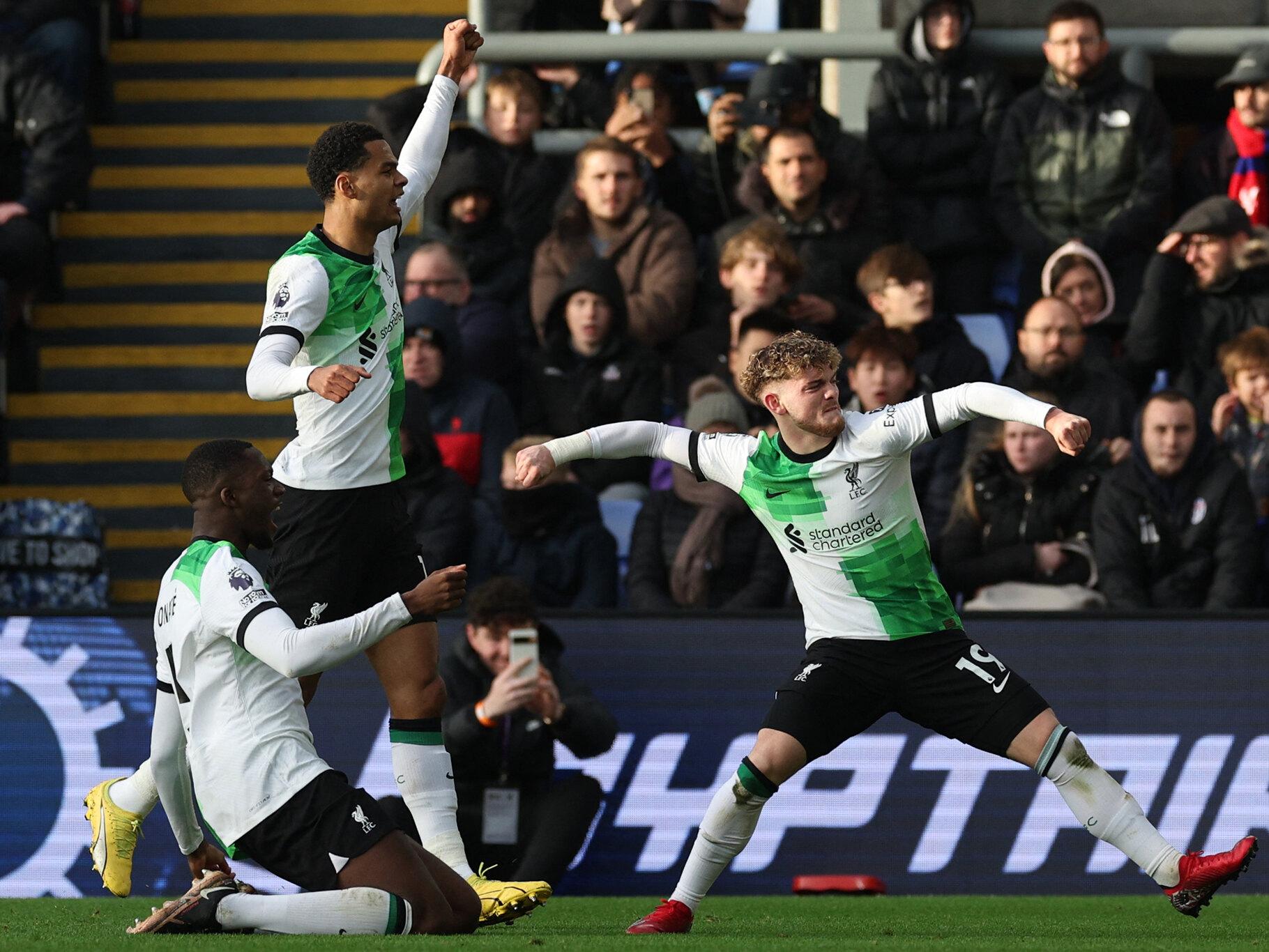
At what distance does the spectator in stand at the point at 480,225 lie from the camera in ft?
36.3

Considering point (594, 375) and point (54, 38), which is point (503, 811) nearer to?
point (594, 375)

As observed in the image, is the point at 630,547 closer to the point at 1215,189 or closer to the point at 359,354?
the point at 359,354

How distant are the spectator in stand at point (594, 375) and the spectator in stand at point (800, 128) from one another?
119 cm

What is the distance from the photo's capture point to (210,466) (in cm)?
608

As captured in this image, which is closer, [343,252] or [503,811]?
[343,252]

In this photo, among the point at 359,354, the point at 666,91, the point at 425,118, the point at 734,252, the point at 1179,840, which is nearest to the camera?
the point at 359,354

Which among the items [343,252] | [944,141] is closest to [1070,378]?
[944,141]

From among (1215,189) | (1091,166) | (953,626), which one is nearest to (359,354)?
(953,626)

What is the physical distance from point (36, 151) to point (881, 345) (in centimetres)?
525

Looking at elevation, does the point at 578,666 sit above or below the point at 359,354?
below

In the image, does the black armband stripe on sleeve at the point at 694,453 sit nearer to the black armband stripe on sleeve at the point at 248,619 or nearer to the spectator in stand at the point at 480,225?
the black armband stripe on sleeve at the point at 248,619

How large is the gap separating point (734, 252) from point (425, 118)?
3.47m

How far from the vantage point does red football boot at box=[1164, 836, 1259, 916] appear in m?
6.33

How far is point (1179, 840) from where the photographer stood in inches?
347
